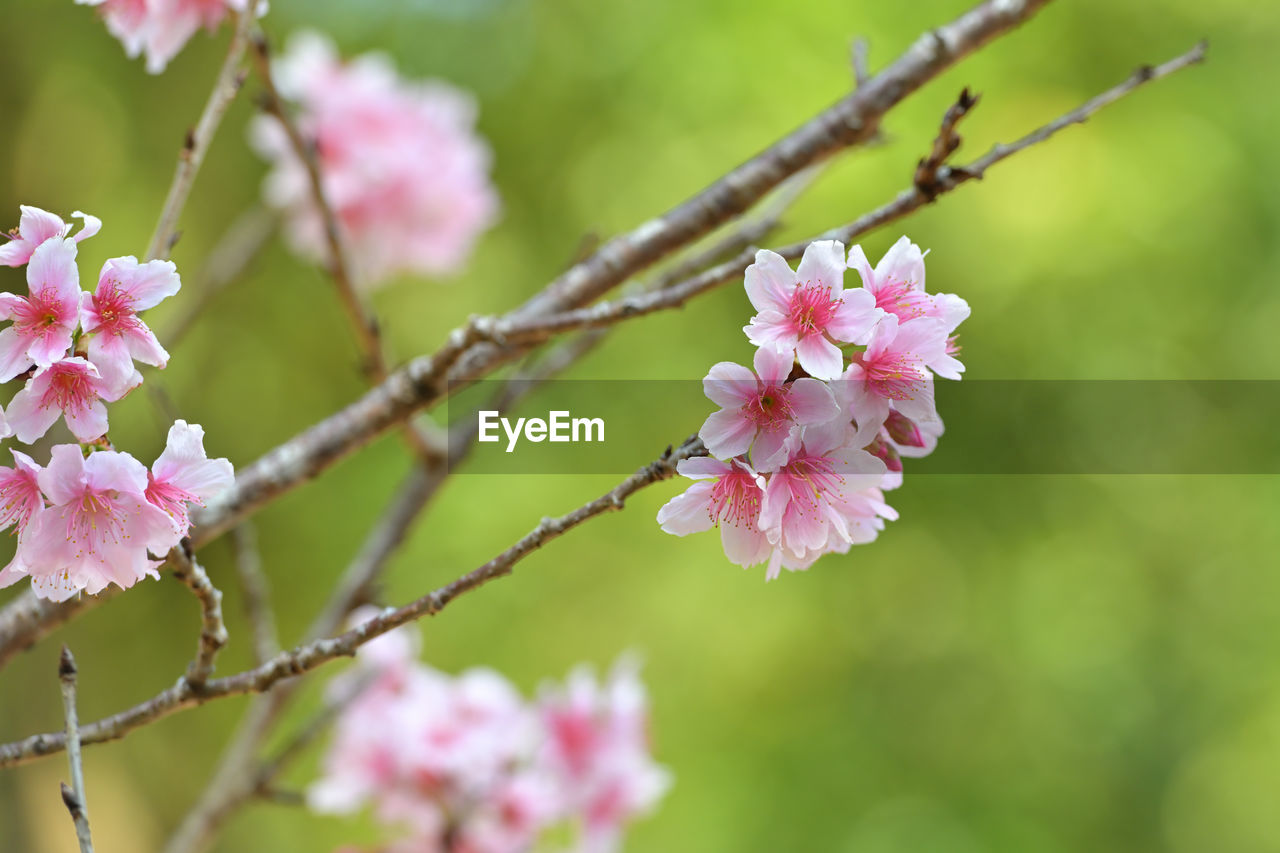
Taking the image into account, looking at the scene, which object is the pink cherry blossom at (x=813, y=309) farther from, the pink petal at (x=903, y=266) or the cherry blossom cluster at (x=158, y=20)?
the cherry blossom cluster at (x=158, y=20)

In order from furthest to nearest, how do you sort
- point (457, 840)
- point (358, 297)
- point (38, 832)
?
point (38, 832) → point (457, 840) → point (358, 297)

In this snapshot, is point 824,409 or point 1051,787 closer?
point 824,409

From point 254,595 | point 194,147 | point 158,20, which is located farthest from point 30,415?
point 254,595

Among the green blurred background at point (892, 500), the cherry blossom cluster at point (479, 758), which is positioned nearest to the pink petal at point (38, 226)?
the cherry blossom cluster at point (479, 758)

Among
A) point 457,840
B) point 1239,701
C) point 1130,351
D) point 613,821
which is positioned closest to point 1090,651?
point 1239,701

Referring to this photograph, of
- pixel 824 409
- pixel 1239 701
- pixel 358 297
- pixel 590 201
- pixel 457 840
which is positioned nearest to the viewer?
pixel 824 409

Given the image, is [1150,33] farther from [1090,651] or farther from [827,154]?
[827,154]

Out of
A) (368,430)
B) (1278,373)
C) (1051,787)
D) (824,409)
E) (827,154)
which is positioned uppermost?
(1278,373)

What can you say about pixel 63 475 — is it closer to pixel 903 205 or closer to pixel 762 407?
pixel 762 407
